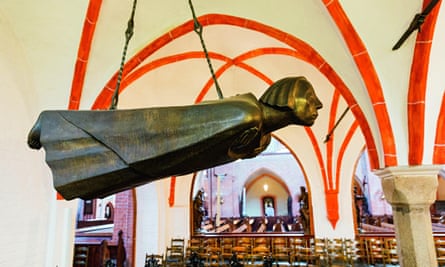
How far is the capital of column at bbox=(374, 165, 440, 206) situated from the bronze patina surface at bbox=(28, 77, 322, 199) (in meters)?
2.97

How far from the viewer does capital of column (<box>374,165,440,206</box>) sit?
3281 mm

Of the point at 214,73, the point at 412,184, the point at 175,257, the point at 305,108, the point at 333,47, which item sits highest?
the point at 333,47

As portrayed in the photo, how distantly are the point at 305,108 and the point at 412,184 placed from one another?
3.07 metres

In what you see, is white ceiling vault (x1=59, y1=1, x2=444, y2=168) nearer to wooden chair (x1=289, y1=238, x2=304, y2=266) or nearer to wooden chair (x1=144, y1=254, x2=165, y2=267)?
wooden chair (x1=144, y1=254, x2=165, y2=267)

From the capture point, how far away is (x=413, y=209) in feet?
10.7

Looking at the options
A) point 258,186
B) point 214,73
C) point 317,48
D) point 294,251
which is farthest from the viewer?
point 258,186

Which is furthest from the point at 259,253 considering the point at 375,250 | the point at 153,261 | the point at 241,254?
the point at 375,250

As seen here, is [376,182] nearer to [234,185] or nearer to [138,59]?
[234,185]

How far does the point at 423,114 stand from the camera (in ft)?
11.2

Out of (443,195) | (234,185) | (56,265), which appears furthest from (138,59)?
(443,195)

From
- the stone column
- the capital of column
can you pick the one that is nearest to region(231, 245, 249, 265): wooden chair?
the stone column

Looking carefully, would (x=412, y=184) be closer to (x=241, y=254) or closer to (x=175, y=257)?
(x=241, y=254)

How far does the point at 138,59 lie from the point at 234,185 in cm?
1350

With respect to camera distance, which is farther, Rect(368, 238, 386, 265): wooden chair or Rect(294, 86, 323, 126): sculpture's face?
Rect(368, 238, 386, 265): wooden chair
